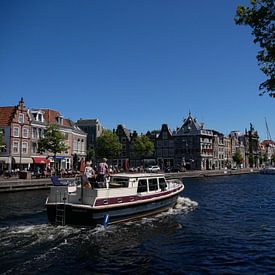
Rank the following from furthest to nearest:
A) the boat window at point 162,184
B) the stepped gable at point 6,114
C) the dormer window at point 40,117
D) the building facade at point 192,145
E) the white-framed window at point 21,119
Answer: the building facade at point 192,145 → the dormer window at point 40,117 → the white-framed window at point 21,119 → the stepped gable at point 6,114 → the boat window at point 162,184

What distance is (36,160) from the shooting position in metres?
67.2

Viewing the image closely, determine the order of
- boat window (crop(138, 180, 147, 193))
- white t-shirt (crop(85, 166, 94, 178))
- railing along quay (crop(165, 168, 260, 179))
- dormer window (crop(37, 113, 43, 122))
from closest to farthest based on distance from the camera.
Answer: white t-shirt (crop(85, 166, 94, 178)), boat window (crop(138, 180, 147, 193)), dormer window (crop(37, 113, 43, 122)), railing along quay (crop(165, 168, 260, 179))

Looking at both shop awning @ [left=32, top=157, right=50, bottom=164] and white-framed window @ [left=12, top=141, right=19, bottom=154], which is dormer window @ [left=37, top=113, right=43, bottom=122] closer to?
shop awning @ [left=32, top=157, right=50, bottom=164]

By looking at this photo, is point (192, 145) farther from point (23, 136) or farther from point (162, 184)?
point (162, 184)

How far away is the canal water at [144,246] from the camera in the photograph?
14.3 metres

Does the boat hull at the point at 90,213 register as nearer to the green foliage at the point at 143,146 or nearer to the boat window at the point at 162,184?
the boat window at the point at 162,184

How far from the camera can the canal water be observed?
1426 cm

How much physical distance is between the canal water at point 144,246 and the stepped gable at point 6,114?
39.9m

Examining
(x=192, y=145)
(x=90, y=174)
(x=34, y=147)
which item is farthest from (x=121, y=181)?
(x=192, y=145)

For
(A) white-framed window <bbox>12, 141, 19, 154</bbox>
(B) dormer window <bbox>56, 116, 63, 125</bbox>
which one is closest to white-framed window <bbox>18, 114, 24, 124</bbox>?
(A) white-framed window <bbox>12, 141, 19, 154</bbox>

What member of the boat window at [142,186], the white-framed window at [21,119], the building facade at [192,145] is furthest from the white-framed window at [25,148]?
the building facade at [192,145]

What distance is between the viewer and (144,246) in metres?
17.6

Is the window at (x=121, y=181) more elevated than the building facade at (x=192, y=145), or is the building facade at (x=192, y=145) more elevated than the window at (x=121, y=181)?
the building facade at (x=192, y=145)

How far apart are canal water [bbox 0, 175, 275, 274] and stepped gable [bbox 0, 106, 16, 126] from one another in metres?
39.9
